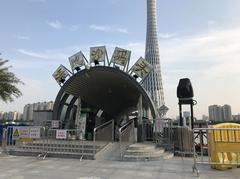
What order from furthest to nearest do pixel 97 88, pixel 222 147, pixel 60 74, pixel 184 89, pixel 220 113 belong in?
pixel 220 113, pixel 97 88, pixel 60 74, pixel 184 89, pixel 222 147

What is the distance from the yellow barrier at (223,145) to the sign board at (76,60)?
11.0 metres

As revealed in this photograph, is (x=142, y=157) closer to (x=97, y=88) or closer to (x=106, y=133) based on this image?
(x=106, y=133)

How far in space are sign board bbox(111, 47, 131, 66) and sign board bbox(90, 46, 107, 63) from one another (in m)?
0.72

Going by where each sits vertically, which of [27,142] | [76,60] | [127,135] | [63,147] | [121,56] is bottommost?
[63,147]

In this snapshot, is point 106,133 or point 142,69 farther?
point 142,69

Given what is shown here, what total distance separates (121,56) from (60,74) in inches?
186

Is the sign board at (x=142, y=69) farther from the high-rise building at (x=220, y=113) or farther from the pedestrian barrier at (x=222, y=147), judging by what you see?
the high-rise building at (x=220, y=113)

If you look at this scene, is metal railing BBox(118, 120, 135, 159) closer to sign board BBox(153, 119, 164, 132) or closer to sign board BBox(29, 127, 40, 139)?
sign board BBox(153, 119, 164, 132)

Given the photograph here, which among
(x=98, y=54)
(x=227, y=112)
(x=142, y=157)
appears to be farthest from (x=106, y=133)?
(x=227, y=112)

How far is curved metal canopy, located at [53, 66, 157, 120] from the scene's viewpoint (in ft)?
52.5

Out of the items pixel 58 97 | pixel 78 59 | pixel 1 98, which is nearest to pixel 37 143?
pixel 58 97

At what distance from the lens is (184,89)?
12531mm

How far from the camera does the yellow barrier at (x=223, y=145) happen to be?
739 centimetres

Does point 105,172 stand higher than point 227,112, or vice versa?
point 227,112
